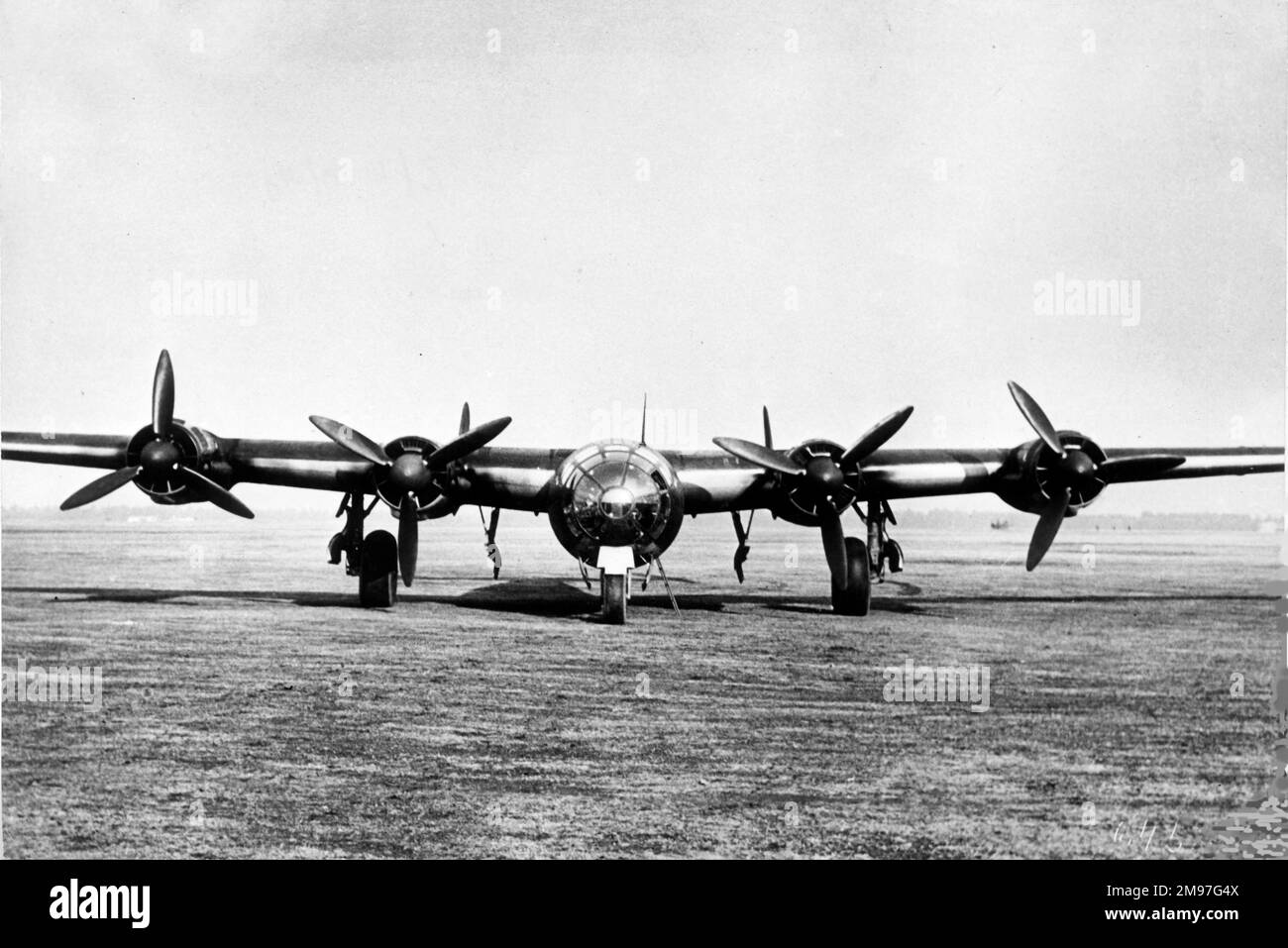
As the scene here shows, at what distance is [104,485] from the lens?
2061cm

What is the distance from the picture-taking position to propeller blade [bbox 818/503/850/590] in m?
21.9

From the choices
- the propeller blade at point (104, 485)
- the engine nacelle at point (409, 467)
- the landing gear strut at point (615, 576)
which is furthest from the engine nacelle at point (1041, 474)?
the propeller blade at point (104, 485)

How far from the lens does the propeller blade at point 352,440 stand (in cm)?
2066

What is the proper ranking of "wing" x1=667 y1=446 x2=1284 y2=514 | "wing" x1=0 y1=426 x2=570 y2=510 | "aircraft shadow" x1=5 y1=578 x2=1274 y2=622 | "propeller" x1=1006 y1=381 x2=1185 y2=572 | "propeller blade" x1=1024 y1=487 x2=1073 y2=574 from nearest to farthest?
1. "propeller" x1=1006 y1=381 x2=1185 y2=572
2. "propeller blade" x1=1024 y1=487 x2=1073 y2=574
3. "wing" x1=0 y1=426 x2=570 y2=510
4. "wing" x1=667 y1=446 x2=1284 y2=514
5. "aircraft shadow" x1=5 y1=578 x2=1274 y2=622

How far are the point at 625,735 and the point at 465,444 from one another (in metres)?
11.8

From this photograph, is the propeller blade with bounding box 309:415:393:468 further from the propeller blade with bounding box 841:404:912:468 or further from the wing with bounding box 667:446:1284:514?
the propeller blade with bounding box 841:404:912:468

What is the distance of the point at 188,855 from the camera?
24.2ft

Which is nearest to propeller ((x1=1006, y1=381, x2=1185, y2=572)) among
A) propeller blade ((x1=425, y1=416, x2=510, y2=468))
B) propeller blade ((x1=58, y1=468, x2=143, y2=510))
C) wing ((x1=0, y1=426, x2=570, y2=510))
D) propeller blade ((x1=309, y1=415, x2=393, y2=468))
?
wing ((x1=0, y1=426, x2=570, y2=510))

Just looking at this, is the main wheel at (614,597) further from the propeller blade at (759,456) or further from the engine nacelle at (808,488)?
the engine nacelle at (808,488)

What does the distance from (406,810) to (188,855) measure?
1661 millimetres

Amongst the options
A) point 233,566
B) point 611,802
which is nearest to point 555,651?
point 611,802

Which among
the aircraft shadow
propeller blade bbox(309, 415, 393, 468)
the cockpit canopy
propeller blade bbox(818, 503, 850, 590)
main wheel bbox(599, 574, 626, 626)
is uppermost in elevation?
propeller blade bbox(309, 415, 393, 468)

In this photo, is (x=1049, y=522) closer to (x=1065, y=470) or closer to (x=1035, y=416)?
(x=1065, y=470)

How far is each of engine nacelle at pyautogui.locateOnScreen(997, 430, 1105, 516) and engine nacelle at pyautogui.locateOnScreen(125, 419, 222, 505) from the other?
1832cm
